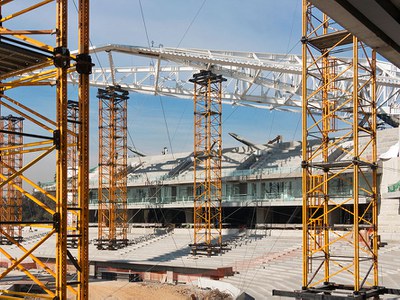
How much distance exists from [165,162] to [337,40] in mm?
55034

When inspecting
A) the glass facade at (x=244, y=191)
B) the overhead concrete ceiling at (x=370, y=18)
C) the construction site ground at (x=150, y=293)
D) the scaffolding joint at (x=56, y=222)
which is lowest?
the construction site ground at (x=150, y=293)

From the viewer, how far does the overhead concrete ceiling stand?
8305mm

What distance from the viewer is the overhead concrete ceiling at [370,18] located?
8.31 m

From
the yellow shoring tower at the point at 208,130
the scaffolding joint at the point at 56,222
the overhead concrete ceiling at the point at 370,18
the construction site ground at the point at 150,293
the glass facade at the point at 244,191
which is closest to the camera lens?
the overhead concrete ceiling at the point at 370,18

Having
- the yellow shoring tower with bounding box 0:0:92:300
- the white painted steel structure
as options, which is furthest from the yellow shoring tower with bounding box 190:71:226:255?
the yellow shoring tower with bounding box 0:0:92:300

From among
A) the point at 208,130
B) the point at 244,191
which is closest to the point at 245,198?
the point at 244,191

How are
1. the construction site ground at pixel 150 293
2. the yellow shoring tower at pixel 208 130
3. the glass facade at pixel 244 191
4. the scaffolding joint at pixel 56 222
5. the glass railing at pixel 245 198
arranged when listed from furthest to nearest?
1. the glass facade at pixel 244 191
2. the glass railing at pixel 245 198
3. the yellow shoring tower at pixel 208 130
4. the construction site ground at pixel 150 293
5. the scaffolding joint at pixel 56 222

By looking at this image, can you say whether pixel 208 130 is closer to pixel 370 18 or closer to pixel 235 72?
pixel 235 72

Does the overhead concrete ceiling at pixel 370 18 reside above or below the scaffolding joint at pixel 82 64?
below

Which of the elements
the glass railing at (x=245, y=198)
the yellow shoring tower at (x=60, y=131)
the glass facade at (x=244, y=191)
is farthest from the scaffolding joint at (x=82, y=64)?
the glass railing at (x=245, y=198)

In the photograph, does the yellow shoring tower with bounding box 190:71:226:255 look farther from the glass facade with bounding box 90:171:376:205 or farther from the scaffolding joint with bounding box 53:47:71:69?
the scaffolding joint with bounding box 53:47:71:69

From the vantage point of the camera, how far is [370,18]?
8922 millimetres

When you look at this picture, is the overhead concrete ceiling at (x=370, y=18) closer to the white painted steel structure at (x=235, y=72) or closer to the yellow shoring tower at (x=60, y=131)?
the yellow shoring tower at (x=60, y=131)

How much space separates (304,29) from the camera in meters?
20.3
